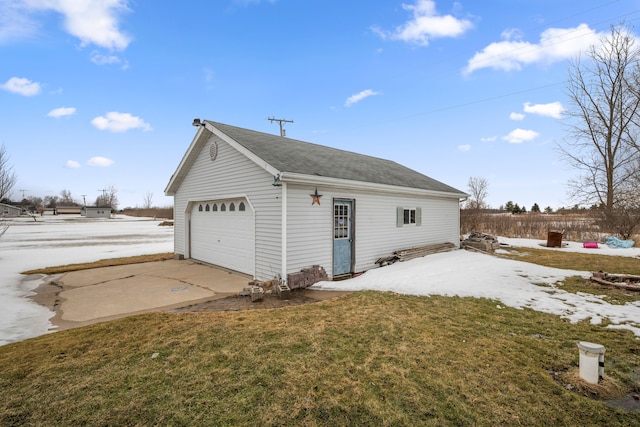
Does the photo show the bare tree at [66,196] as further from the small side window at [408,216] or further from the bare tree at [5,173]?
the small side window at [408,216]

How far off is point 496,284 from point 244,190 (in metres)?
7.27

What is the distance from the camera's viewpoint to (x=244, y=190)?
26.7 feet

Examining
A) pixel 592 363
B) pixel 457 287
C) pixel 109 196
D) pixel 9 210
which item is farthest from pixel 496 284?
pixel 109 196

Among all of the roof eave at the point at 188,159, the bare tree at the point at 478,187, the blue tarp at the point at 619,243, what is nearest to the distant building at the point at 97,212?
the roof eave at the point at 188,159

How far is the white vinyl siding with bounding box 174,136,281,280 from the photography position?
7.13m

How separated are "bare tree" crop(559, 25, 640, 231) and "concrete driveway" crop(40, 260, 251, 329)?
2244 cm

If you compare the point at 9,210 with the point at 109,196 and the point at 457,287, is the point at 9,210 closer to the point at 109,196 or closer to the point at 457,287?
the point at 109,196

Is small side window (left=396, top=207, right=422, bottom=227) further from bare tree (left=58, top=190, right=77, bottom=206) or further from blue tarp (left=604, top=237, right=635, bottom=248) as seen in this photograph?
bare tree (left=58, top=190, right=77, bottom=206)

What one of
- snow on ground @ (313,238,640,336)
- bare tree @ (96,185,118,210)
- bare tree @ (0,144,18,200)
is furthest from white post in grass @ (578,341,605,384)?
bare tree @ (96,185,118,210)

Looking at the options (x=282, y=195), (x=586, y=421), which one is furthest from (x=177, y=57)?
(x=586, y=421)

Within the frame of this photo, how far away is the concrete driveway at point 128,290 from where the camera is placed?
5.71 m

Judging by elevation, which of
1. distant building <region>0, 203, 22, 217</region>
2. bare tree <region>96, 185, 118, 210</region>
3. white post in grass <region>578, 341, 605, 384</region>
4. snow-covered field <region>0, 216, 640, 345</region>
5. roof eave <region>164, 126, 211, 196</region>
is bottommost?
snow-covered field <region>0, 216, 640, 345</region>

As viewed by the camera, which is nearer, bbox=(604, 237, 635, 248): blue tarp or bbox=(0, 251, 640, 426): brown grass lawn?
bbox=(0, 251, 640, 426): brown grass lawn

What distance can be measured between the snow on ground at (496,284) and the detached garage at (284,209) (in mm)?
1044
